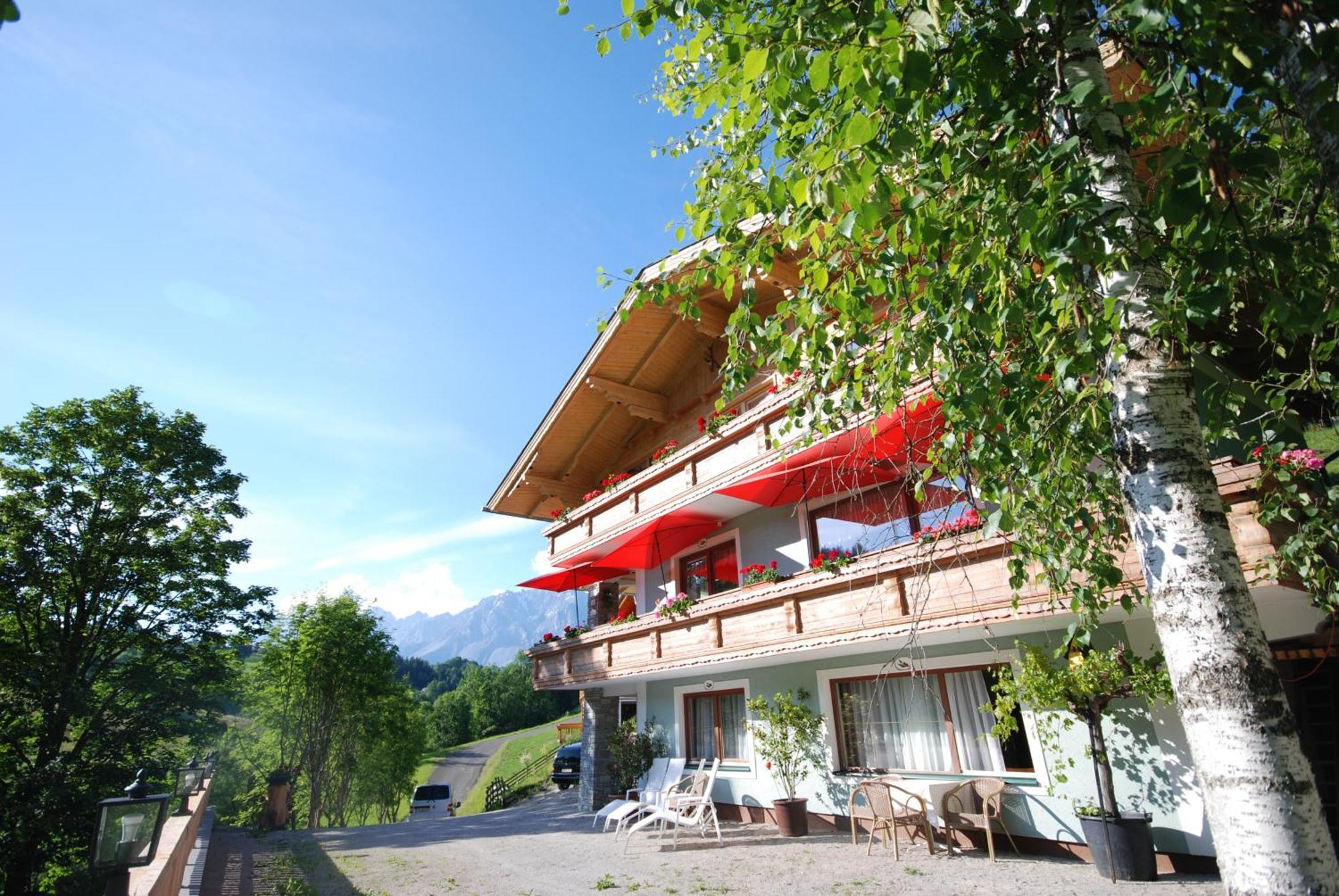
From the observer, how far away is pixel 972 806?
8969 mm

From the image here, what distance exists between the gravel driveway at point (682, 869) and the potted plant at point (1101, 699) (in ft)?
0.82

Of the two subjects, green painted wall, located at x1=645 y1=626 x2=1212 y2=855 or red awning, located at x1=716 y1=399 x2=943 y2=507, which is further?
red awning, located at x1=716 y1=399 x2=943 y2=507

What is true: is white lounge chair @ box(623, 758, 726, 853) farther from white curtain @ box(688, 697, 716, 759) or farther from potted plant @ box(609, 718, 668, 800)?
potted plant @ box(609, 718, 668, 800)

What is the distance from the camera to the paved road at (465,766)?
50406 millimetres

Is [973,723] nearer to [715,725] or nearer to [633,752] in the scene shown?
[715,725]

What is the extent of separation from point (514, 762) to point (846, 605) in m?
49.7

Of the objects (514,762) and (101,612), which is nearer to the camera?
(101,612)

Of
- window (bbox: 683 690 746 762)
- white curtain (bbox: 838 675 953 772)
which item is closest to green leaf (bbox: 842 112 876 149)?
white curtain (bbox: 838 675 953 772)

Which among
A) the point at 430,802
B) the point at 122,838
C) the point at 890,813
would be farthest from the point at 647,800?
the point at 430,802

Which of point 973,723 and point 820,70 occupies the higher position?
point 820,70

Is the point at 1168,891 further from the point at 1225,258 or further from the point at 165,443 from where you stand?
the point at 165,443

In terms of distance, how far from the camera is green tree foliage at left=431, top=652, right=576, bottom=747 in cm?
7431

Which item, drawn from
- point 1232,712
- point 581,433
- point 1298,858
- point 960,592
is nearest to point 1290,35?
point 1232,712

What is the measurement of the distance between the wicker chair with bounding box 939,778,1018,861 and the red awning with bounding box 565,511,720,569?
663cm
